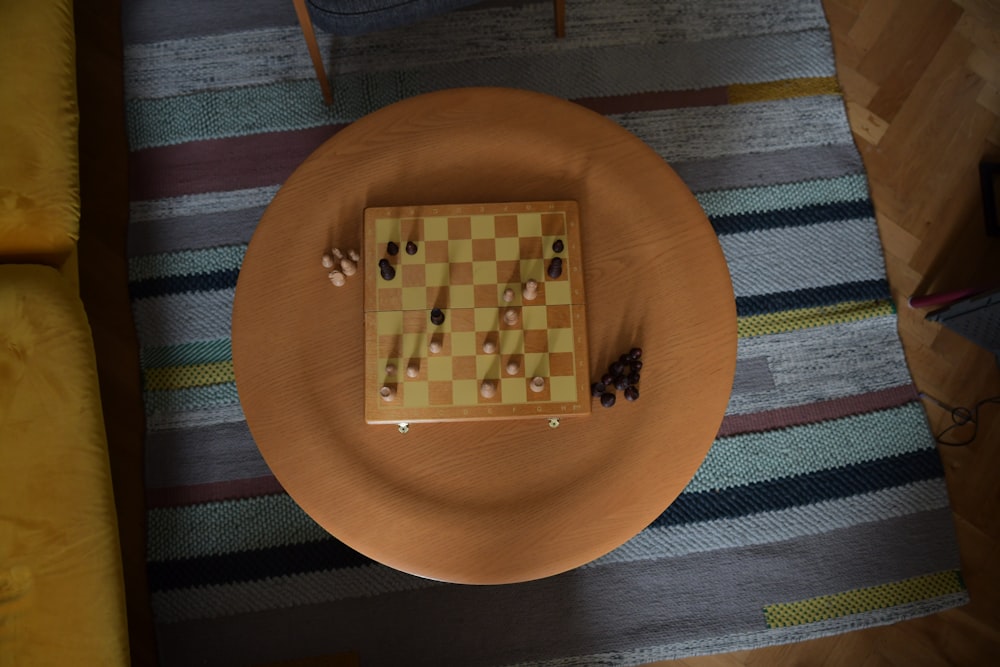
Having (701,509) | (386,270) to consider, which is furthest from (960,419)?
(386,270)

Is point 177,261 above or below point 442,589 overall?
above

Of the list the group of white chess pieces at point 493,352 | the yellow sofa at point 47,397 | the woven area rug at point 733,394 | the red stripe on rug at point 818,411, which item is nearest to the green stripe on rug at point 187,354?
the woven area rug at point 733,394

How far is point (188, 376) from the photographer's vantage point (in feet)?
5.78

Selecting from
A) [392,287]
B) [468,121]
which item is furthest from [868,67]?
[392,287]

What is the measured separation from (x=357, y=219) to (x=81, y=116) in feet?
3.89

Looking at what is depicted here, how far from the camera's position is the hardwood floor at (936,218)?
165 centimetres

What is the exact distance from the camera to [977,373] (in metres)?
1.81

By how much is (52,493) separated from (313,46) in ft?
4.10

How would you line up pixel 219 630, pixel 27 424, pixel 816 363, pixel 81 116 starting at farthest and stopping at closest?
pixel 81 116 → pixel 816 363 → pixel 219 630 → pixel 27 424

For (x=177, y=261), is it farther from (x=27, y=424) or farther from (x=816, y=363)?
(x=816, y=363)

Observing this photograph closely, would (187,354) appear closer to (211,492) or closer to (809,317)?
(211,492)

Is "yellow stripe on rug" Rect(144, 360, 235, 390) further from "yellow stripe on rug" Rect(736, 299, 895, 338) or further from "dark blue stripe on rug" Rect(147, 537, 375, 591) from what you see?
"yellow stripe on rug" Rect(736, 299, 895, 338)

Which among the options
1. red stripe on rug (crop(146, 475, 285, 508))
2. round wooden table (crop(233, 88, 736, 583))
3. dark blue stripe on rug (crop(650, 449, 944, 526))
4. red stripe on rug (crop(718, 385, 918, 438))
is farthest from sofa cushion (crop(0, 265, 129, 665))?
red stripe on rug (crop(718, 385, 918, 438))

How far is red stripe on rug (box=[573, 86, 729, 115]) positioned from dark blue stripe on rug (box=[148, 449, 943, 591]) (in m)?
1.11
